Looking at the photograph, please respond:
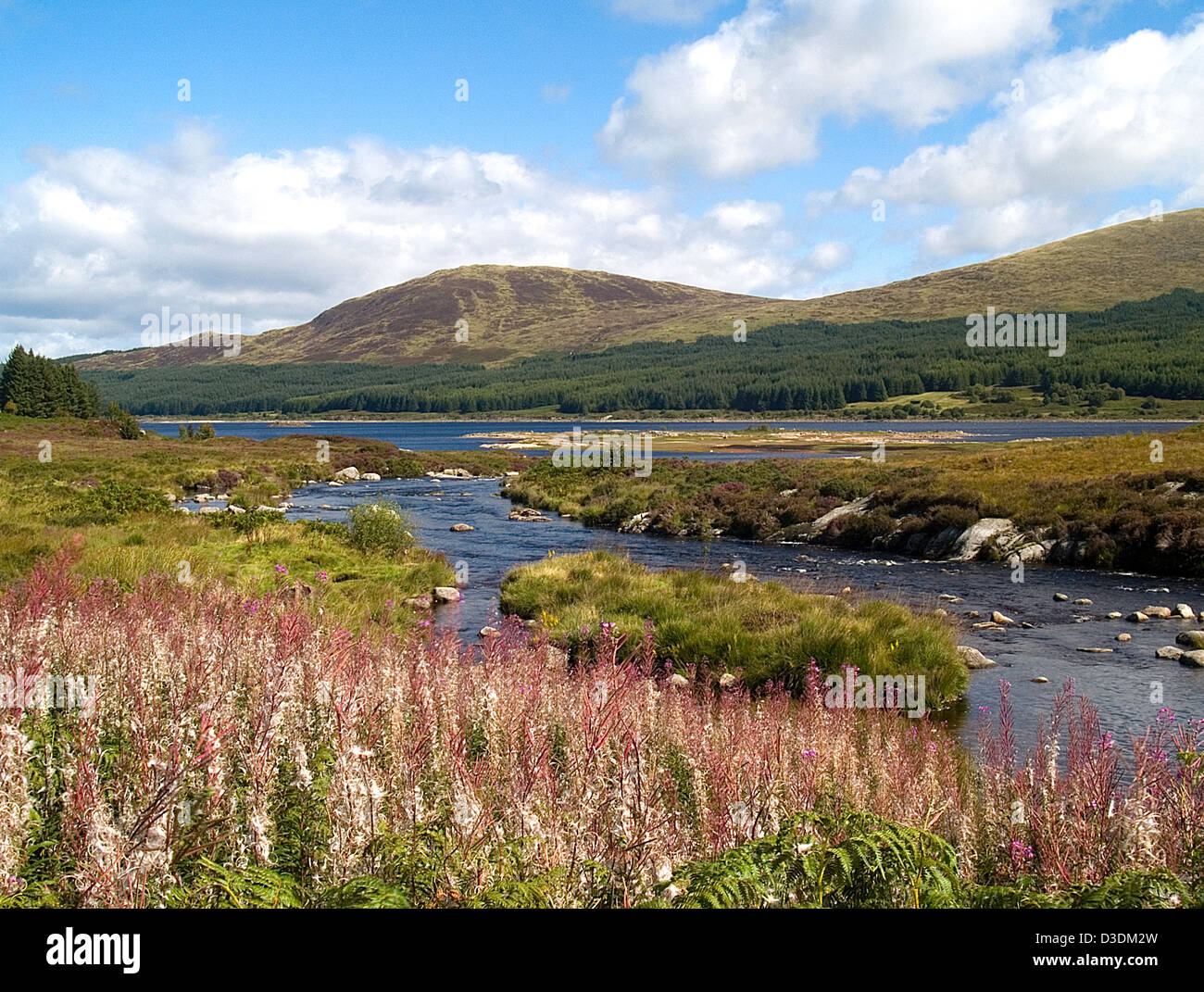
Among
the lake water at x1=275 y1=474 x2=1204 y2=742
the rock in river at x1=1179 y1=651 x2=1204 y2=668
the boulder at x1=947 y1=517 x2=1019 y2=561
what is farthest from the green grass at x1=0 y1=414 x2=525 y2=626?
the boulder at x1=947 y1=517 x2=1019 y2=561

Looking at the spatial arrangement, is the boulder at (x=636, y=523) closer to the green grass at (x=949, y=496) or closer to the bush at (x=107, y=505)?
the green grass at (x=949, y=496)

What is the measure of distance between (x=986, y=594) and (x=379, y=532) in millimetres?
18605

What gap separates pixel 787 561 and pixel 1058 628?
11.7m

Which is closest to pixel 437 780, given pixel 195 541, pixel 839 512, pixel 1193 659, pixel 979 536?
pixel 1193 659

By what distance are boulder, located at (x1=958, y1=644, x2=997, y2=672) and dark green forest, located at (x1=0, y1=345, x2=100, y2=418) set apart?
10860cm

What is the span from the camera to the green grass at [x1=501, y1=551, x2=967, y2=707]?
597 inches

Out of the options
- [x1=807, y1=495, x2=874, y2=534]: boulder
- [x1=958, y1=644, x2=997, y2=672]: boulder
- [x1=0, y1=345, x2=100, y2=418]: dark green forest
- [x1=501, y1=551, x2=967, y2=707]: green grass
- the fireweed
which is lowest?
[x1=958, y1=644, x2=997, y2=672]: boulder

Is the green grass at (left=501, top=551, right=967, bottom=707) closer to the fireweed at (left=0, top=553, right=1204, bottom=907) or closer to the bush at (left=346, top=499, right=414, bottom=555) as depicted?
the bush at (left=346, top=499, right=414, bottom=555)

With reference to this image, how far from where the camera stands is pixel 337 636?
Answer: 659 centimetres

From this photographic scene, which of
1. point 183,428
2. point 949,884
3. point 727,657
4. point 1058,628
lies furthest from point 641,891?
point 183,428

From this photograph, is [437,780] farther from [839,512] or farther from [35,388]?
[35,388]

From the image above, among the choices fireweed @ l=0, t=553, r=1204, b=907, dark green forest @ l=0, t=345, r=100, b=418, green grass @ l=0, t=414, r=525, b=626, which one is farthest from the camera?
dark green forest @ l=0, t=345, r=100, b=418
